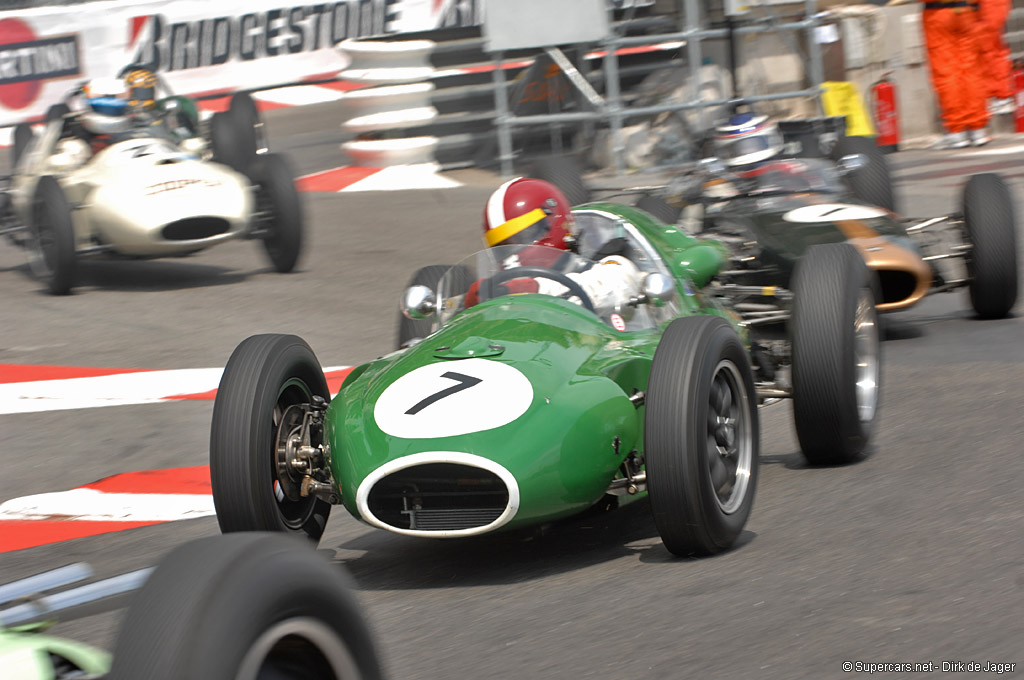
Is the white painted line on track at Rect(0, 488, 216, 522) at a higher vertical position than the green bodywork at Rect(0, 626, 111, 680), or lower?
lower

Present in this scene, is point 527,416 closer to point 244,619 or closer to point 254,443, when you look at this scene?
point 254,443

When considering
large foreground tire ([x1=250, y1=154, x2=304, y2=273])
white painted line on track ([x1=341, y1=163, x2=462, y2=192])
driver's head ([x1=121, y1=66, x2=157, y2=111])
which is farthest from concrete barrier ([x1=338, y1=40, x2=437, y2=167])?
large foreground tire ([x1=250, y1=154, x2=304, y2=273])

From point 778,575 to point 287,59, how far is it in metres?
20.4

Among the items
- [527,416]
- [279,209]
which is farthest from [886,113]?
[527,416]

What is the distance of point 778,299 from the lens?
24.0 feet

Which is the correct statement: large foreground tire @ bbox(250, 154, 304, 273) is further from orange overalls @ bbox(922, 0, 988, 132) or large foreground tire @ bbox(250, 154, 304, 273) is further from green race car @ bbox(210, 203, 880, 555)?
orange overalls @ bbox(922, 0, 988, 132)

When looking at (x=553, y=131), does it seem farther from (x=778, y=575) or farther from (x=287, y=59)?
(x=778, y=575)

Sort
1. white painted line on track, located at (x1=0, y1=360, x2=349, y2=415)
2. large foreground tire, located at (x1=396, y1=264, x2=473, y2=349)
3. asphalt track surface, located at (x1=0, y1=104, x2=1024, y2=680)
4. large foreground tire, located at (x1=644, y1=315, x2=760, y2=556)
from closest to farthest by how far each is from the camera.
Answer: asphalt track surface, located at (x1=0, y1=104, x2=1024, y2=680) < large foreground tire, located at (x1=644, y1=315, x2=760, y2=556) < large foreground tire, located at (x1=396, y1=264, x2=473, y2=349) < white painted line on track, located at (x1=0, y1=360, x2=349, y2=415)

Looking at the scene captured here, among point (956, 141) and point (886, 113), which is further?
point (886, 113)

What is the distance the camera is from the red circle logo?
2105 centimetres

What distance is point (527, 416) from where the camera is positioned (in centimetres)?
431

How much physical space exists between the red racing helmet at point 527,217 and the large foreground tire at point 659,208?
109 inches

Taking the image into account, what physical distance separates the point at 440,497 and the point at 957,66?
43.2 ft

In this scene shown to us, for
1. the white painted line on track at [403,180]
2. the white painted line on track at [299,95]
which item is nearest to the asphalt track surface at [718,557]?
the white painted line on track at [403,180]
